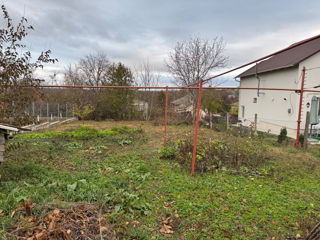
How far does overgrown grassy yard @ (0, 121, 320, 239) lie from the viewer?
2.24 m

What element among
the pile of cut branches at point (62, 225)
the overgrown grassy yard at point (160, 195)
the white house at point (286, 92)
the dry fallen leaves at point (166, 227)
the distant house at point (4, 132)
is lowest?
the dry fallen leaves at point (166, 227)

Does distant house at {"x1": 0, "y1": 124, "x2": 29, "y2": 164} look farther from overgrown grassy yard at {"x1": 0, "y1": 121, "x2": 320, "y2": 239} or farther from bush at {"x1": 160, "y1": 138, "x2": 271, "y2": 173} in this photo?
bush at {"x1": 160, "y1": 138, "x2": 271, "y2": 173}

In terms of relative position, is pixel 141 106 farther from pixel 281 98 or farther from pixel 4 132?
pixel 4 132

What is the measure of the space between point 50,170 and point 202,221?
3.42 metres

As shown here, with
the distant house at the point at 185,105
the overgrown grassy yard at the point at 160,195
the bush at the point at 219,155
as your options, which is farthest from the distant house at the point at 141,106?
the bush at the point at 219,155

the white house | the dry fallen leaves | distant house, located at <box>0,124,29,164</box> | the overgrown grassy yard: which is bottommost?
the dry fallen leaves

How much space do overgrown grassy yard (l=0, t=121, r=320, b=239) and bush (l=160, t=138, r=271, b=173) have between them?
0.09 feet

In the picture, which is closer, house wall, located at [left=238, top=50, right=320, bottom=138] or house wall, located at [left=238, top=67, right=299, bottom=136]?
house wall, located at [left=238, top=50, right=320, bottom=138]


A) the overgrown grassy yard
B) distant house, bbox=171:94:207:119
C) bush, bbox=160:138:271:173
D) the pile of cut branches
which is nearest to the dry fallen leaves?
the overgrown grassy yard

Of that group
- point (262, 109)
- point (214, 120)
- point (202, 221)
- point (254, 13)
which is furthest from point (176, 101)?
point (202, 221)

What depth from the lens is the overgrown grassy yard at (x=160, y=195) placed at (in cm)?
224

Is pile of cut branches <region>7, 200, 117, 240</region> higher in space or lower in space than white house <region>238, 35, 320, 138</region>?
lower

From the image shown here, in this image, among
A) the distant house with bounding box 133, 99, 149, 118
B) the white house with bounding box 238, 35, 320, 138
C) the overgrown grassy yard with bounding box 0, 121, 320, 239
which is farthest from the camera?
the distant house with bounding box 133, 99, 149, 118

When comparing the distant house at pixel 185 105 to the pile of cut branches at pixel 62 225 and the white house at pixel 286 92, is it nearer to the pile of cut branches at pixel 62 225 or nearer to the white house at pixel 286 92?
the white house at pixel 286 92
